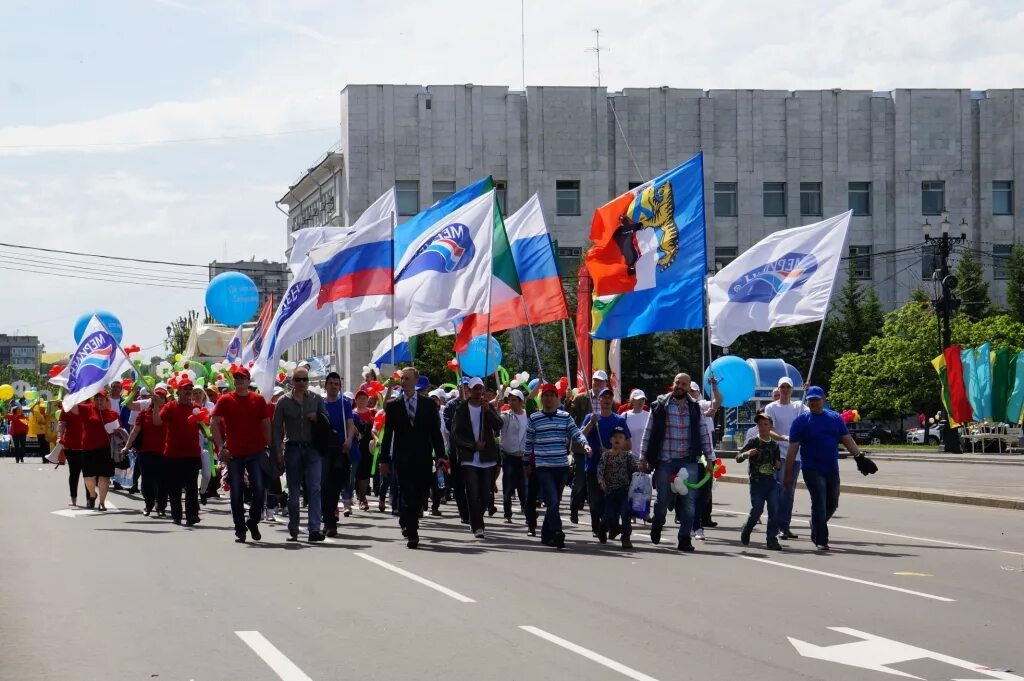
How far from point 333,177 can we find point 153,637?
245ft

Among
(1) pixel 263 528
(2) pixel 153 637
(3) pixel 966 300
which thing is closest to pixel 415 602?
(2) pixel 153 637

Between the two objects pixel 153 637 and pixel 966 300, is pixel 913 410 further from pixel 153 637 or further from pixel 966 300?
pixel 153 637

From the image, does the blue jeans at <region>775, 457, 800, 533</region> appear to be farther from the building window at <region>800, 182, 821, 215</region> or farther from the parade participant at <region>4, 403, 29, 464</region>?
the building window at <region>800, 182, 821, 215</region>

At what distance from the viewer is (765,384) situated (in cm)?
5300

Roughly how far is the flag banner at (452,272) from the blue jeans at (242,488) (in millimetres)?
4088

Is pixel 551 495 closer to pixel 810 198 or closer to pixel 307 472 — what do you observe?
pixel 307 472

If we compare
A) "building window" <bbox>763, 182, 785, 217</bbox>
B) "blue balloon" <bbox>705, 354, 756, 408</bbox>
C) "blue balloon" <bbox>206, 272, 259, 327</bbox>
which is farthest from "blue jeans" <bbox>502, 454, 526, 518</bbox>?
"building window" <bbox>763, 182, 785, 217</bbox>

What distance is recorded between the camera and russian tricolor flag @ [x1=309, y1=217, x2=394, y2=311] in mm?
19531

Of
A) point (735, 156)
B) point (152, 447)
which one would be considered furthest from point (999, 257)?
point (152, 447)

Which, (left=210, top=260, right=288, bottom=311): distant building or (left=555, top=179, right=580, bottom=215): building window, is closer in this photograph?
(left=555, top=179, right=580, bottom=215): building window

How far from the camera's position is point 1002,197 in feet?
268

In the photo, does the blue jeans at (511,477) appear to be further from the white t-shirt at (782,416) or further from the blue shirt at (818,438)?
the blue shirt at (818,438)

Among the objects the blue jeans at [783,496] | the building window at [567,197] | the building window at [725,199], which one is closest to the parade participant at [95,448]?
the blue jeans at [783,496]

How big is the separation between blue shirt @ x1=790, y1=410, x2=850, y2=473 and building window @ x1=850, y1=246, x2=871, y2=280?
66758 mm
